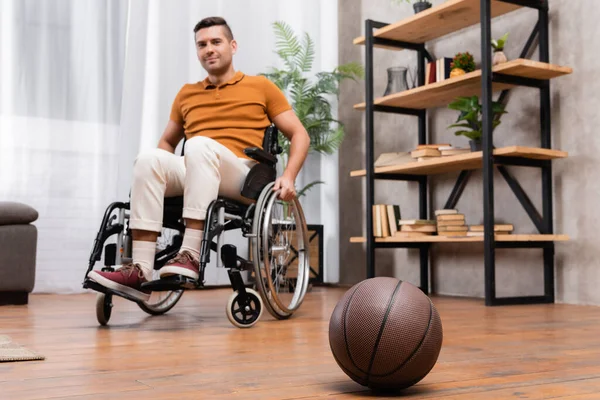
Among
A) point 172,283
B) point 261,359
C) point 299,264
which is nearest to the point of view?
point 261,359

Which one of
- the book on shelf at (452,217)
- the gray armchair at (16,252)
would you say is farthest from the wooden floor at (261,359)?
the book on shelf at (452,217)

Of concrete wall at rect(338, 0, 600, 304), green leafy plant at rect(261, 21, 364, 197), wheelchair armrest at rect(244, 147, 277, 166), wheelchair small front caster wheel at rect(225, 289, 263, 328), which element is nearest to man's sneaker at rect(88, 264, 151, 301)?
wheelchair small front caster wheel at rect(225, 289, 263, 328)

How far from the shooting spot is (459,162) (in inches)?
136

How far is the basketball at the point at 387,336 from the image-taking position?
46.9 inches

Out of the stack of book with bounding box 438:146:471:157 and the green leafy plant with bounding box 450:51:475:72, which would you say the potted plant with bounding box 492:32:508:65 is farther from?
the stack of book with bounding box 438:146:471:157

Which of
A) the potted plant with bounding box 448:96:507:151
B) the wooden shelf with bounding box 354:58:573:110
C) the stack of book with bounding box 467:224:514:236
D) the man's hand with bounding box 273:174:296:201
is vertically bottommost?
the stack of book with bounding box 467:224:514:236

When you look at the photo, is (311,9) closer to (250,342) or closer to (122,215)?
(122,215)

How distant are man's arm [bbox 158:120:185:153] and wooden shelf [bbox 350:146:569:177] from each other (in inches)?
51.2

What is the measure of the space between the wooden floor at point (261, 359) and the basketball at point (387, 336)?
0.16 feet

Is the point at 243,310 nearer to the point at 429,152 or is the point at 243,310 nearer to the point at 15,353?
the point at 15,353

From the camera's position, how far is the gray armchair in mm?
3205

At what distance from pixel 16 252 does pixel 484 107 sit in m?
2.18

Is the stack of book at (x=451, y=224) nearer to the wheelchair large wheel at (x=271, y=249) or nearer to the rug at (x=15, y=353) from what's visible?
the wheelchair large wheel at (x=271, y=249)

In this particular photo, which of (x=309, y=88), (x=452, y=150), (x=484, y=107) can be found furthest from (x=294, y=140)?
(x=309, y=88)
